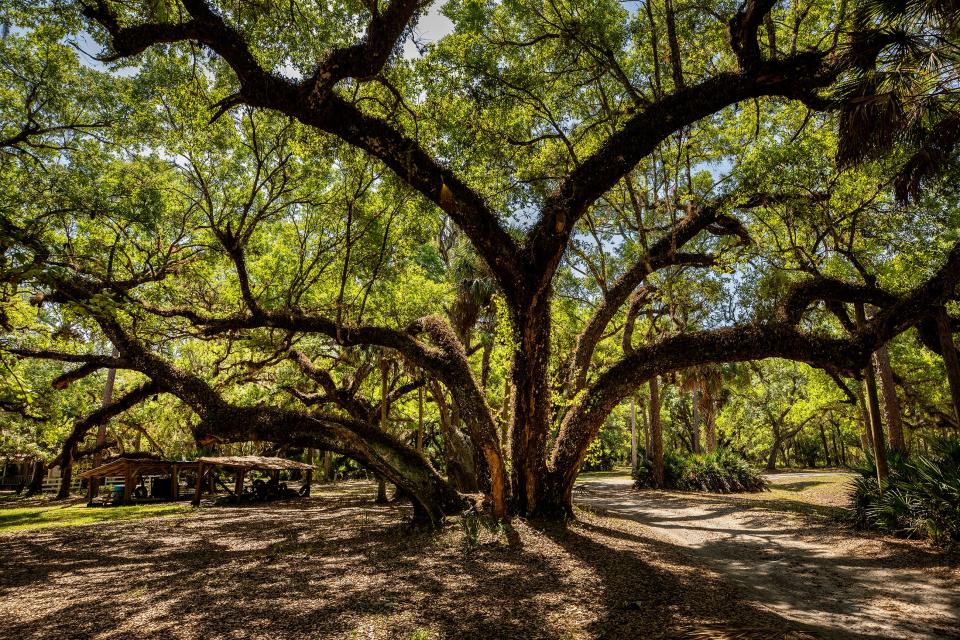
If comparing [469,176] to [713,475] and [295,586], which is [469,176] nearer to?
[295,586]

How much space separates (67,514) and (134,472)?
288 centimetres

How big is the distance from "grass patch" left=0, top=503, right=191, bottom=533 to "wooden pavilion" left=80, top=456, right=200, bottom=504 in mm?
1012

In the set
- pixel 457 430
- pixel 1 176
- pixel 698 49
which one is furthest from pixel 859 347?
pixel 1 176

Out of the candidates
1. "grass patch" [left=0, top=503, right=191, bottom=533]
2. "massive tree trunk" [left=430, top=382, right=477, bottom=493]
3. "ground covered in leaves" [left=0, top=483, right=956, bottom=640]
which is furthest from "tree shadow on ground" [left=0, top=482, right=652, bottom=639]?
"massive tree trunk" [left=430, top=382, right=477, bottom=493]

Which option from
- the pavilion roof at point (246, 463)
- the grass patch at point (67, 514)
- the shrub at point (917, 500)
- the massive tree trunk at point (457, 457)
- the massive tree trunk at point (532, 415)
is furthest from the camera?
the pavilion roof at point (246, 463)

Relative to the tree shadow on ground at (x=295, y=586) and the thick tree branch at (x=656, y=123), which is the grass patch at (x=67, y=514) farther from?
the thick tree branch at (x=656, y=123)

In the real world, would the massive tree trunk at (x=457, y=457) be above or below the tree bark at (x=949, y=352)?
below

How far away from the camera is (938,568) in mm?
6125

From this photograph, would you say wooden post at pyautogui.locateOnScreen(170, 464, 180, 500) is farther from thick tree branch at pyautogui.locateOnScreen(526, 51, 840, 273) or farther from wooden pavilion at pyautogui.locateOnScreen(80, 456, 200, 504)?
thick tree branch at pyautogui.locateOnScreen(526, 51, 840, 273)

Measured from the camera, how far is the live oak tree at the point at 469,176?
6375mm

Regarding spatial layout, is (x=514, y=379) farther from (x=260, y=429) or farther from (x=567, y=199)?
(x=260, y=429)

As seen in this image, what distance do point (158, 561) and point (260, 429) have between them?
7.71ft

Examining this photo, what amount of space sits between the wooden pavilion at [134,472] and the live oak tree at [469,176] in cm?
569

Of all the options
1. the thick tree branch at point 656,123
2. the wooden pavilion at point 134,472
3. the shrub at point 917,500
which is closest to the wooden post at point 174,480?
the wooden pavilion at point 134,472
